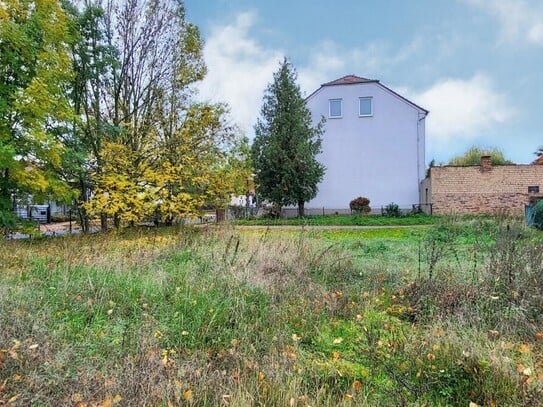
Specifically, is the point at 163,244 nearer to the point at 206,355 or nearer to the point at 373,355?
the point at 206,355

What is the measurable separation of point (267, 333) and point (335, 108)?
82.4ft

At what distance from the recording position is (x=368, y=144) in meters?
26.8

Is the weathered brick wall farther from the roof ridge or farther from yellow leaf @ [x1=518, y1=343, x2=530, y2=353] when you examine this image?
yellow leaf @ [x1=518, y1=343, x2=530, y2=353]

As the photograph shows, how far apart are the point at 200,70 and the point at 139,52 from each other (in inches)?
86.1

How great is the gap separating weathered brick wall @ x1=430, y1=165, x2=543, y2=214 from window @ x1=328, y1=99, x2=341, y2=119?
24.1 ft

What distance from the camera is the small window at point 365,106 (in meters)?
26.9

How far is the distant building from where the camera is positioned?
896 inches

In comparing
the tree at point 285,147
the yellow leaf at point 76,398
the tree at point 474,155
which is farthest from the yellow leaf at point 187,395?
the tree at point 474,155

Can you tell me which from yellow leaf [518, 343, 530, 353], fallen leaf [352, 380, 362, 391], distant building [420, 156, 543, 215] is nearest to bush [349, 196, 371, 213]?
distant building [420, 156, 543, 215]

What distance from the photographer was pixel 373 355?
317 cm

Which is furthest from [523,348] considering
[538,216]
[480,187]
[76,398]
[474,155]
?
[474,155]

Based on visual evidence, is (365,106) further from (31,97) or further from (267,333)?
(267,333)

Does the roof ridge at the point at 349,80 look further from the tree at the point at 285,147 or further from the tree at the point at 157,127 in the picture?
the tree at the point at 157,127

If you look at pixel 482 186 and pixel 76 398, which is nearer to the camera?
pixel 76 398
